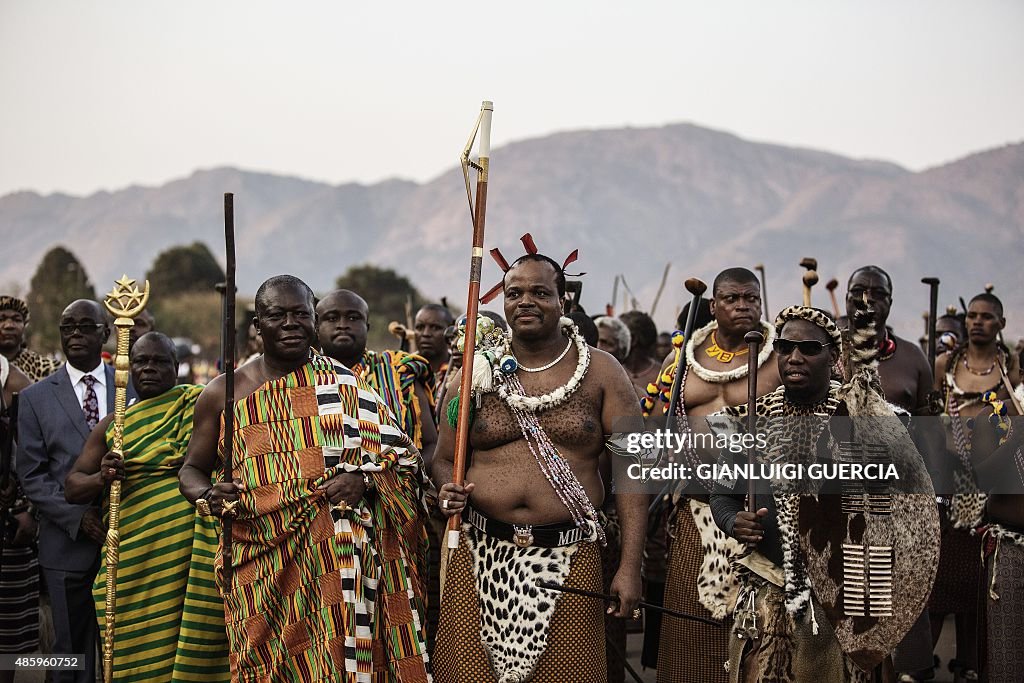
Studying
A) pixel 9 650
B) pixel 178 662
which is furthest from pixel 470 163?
pixel 9 650

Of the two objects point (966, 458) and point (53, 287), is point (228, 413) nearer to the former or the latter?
point (966, 458)

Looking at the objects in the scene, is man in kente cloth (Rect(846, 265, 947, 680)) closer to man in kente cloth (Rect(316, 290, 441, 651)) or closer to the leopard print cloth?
man in kente cloth (Rect(316, 290, 441, 651))

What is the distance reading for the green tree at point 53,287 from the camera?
115 feet

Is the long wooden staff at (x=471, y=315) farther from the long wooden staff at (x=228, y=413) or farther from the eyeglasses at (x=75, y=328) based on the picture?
the eyeglasses at (x=75, y=328)

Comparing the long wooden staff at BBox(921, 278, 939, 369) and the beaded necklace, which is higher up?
the long wooden staff at BBox(921, 278, 939, 369)

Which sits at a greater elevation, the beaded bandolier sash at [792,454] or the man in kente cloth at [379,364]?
the man in kente cloth at [379,364]

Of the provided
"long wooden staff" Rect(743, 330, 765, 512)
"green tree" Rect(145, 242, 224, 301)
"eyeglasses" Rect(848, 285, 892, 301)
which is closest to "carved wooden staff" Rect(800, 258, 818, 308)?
"eyeglasses" Rect(848, 285, 892, 301)

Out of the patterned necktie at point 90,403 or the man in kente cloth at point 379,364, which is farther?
the patterned necktie at point 90,403

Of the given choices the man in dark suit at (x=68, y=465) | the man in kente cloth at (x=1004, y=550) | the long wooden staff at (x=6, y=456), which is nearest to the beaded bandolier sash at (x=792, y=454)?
the man in kente cloth at (x=1004, y=550)

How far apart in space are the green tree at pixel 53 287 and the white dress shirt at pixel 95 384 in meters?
28.8

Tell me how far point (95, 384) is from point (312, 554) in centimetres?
243

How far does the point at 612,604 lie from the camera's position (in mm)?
5375

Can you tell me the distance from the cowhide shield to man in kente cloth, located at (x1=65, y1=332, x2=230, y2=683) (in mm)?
3219

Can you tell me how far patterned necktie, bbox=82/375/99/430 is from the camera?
7.20 metres
